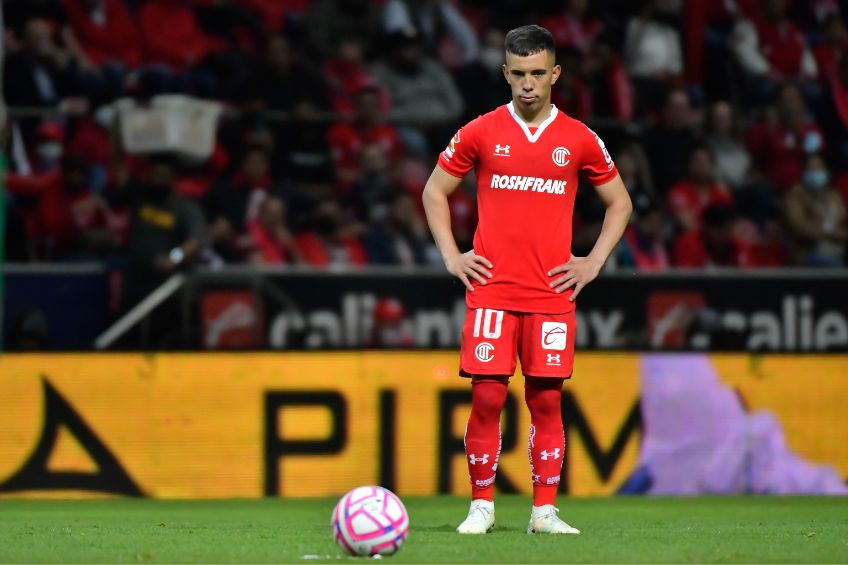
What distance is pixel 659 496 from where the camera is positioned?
10781mm

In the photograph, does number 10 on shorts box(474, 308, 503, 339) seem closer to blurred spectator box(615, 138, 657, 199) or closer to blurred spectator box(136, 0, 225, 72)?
blurred spectator box(615, 138, 657, 199)

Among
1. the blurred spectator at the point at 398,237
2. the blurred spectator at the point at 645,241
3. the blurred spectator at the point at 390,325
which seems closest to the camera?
the blurred spectator at the point at 390,325

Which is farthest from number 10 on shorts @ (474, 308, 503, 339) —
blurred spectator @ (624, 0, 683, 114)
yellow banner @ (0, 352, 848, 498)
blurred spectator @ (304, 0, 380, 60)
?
blurred spectator @ (624, 0, 683, 114)

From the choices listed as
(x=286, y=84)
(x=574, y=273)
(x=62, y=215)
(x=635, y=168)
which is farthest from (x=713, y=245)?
(x=574, y=273)

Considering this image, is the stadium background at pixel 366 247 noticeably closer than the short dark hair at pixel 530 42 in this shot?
No

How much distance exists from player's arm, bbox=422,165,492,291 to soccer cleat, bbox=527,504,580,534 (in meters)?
1.00

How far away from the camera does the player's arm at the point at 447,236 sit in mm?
7129

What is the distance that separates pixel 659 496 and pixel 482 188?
424 centimetres

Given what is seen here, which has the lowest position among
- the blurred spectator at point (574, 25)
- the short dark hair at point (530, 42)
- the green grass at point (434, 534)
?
the green grass at point (434, 534)

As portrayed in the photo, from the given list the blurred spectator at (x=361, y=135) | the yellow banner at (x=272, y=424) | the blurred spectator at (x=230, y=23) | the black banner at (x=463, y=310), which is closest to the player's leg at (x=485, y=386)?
the yellow banner at (x=272, y=424)

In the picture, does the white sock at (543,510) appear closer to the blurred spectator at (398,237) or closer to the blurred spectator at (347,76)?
the blurred spectator at (398,237)

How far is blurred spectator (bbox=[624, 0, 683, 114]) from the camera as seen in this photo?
626 inches

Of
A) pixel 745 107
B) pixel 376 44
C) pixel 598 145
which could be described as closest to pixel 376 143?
pixel 376 44

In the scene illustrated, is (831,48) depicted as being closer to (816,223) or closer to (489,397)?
(816,223)
